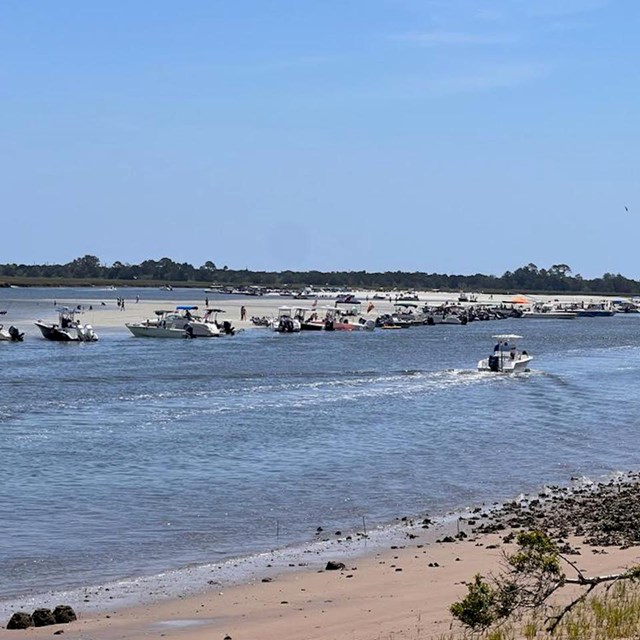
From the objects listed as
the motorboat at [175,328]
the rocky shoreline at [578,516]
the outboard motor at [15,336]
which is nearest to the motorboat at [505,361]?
the motorboat at [175,328]

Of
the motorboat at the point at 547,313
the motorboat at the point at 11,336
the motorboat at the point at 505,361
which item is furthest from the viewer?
the motorboat at the point at 547,313

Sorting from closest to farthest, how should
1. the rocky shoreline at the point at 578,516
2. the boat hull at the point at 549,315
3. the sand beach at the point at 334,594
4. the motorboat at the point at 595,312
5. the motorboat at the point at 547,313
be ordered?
the sand beach at the point at 334,594 < the rocky shoreline at the point at 578,516 < the boat hull at the point at 549,315 < the motorboat at the point at 547,313 < the motorboat at the point at 595,312

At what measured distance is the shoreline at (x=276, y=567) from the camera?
16766 millimetres

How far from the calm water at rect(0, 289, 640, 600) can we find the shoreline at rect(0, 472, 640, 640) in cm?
66

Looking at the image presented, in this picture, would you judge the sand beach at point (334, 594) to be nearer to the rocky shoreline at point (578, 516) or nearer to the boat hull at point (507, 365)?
the rocky shoreline at point (578, 516)

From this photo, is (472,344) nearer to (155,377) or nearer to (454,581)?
(155,377)

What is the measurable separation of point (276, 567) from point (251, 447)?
14.2 m

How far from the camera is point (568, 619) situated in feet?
44.5

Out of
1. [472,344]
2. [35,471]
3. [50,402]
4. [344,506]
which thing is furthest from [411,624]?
[472,344]

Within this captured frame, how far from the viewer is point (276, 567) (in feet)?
64.2

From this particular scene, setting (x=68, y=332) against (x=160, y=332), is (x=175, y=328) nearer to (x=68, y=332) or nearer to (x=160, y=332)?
(x=160, y=332)

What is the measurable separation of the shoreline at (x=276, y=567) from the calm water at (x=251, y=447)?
0.66m

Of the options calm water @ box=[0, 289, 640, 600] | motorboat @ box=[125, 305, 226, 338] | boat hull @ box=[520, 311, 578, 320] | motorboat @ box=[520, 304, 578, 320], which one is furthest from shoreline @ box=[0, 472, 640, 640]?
motorboat @ box=[520, 304, 578, 320]

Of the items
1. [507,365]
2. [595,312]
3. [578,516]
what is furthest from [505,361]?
[595,312]
